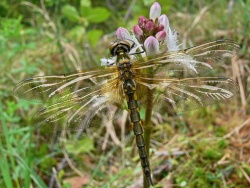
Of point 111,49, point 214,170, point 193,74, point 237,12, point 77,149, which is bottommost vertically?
point 214,170

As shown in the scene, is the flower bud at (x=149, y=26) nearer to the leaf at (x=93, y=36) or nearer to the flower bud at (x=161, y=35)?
the flower bud at (x=161, y=35)

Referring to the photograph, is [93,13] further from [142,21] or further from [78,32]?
[142,21]

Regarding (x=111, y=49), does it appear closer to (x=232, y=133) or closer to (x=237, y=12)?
(x=232, y=133)

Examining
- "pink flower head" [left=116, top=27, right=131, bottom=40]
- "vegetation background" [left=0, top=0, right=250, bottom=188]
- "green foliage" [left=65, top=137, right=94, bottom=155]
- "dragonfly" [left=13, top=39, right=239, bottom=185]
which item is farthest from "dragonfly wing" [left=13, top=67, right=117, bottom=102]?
"green foliage" [left=65, top=137, right=94, bottom=155]

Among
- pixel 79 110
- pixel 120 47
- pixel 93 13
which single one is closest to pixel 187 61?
pixel 120 47

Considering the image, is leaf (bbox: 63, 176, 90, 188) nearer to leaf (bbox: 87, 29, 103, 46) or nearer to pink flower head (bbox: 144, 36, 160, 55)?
pink flower head (bbox: 144, 36, 160, 55)

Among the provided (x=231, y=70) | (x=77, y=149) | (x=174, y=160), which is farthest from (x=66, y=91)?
(x=231, y=70)

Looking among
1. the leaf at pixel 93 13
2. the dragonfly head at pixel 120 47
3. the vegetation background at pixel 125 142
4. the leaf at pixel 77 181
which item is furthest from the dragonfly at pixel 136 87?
the leaf at pixel 93 13
